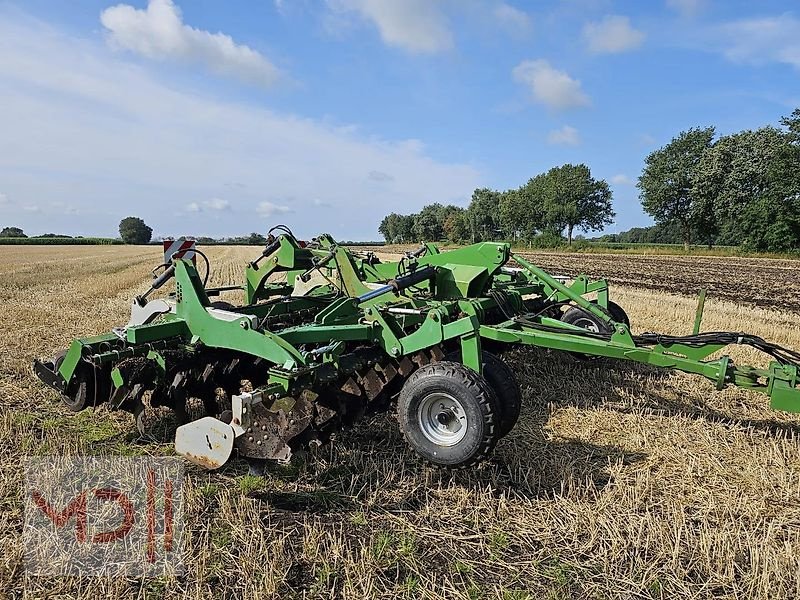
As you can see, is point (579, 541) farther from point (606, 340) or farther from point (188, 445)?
point (188, 445)

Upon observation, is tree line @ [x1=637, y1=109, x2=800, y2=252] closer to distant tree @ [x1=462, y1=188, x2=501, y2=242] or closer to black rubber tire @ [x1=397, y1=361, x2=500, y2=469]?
distant tree @ [x1=462, y1=188, x2=501, y2=242]

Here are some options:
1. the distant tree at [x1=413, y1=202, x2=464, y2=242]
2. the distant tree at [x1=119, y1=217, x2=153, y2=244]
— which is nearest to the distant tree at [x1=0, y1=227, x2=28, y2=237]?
the distant tree at [x1=119, y1=217, x2=153, y2=244]

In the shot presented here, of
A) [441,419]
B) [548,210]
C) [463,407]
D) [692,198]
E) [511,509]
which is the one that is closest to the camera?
[511,509]

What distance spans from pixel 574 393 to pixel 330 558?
3.52 metres

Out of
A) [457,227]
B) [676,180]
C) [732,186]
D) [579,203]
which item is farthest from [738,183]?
[457,227]

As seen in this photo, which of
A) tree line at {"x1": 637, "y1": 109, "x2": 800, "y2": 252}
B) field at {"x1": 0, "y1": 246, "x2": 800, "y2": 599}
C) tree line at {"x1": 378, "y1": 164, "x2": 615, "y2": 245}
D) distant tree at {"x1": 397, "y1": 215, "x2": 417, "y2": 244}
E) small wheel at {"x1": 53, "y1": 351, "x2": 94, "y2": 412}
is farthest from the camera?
distant tree at {"x1": 397, "y1": 215, "x2": 417, "y2": 244}

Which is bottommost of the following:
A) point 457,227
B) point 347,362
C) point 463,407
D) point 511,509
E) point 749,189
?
point 511,509

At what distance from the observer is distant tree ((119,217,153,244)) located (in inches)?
2913

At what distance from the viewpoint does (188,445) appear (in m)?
3.36

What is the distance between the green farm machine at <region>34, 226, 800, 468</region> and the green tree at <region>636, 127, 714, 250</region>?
49.9 metres

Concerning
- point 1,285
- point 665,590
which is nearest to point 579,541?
point 665,590

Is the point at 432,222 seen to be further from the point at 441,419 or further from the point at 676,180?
the point at 441,419

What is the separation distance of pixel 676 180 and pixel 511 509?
53590 millimetres

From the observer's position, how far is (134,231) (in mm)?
74062
